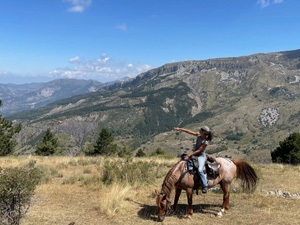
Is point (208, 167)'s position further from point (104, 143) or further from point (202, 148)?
point (104, 143)

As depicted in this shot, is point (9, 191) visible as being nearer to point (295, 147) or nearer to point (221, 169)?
point (221, 169)

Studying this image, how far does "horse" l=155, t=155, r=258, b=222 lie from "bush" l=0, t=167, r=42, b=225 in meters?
4.13

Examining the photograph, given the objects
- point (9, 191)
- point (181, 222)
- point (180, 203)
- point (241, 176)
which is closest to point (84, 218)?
point (9, 191)

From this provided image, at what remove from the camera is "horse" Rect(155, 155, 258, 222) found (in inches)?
384

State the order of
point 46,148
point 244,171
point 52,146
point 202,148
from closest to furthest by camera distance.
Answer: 1. point 202,148
2. point 244,171
3. point 46,148
4. point 52,146

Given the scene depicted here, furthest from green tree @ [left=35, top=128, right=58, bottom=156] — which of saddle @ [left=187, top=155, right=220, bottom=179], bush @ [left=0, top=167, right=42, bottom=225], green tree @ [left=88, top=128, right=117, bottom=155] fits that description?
saddle @ [left=187, top=155, right=220, bottom=179]

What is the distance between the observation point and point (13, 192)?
851 centimetres

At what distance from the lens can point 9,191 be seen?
8.41 meters

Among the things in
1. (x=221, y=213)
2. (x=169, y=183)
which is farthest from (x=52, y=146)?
(x=221, y=213)

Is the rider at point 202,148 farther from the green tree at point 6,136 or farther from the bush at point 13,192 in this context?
the green tree at point 6,136

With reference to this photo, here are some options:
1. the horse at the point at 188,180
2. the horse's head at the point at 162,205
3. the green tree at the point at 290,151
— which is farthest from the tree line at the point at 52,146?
the horse's head at the point at 162,205

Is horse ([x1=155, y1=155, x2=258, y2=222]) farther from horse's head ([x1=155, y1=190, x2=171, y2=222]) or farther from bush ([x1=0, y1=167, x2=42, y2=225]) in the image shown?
bush ([x1=0, y1=167, x2=42, y2=225])

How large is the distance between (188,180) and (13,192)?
18.5ft

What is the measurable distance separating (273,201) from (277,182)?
5.22 metres
